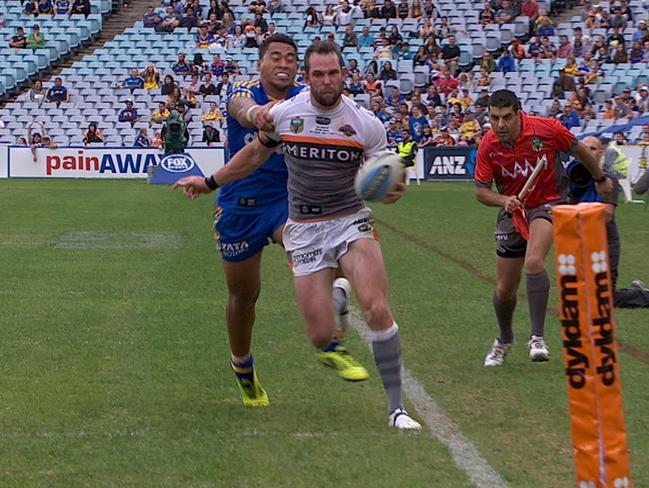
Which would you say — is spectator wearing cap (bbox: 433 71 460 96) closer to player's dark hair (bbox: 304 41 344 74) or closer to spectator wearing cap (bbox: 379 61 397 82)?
spectator wearing cap (bbox: 379 61 397 82)

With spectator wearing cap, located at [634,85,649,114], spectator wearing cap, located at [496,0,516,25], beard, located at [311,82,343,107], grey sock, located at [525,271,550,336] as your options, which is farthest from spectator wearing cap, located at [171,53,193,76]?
beard, located at [311,82,343,107]

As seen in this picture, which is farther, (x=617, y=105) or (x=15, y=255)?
(x=617, y=105)

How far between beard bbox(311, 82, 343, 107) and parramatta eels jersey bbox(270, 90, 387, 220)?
0.07 m

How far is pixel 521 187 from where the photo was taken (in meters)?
8.58

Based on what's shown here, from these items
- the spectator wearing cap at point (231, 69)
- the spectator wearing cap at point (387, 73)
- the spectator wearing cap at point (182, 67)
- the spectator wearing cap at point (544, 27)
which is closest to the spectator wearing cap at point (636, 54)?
the spectator wearing cap at point (544, 27)

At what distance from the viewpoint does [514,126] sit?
8.33 meters

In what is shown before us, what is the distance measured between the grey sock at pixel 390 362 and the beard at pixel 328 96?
4.13ft

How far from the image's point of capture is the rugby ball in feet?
20.2

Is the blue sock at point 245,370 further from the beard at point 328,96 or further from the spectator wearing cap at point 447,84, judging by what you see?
the spectator wearing cap at point 447,84

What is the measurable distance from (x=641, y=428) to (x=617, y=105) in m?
26.5

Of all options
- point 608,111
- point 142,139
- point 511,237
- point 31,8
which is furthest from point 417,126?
point 511,237

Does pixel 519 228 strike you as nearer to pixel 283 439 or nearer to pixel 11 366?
pixel 283 439

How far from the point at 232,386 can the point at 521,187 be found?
2.54m

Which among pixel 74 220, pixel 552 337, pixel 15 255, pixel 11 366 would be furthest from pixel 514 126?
pixel 74 220
